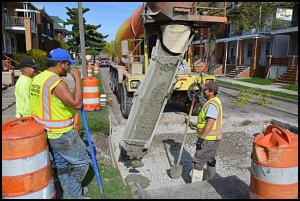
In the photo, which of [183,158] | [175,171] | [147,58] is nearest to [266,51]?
[147,58]

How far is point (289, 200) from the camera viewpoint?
8.45 ft

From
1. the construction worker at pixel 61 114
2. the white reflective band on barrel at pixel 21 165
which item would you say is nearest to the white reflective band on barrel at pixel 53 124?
the construction worker at pixel 61 114

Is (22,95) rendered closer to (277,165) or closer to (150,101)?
(150,101)

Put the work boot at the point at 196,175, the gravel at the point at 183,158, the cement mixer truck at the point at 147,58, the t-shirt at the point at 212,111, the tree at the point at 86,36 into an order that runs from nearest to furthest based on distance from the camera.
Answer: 1. the t-shirt at the point at 212,111
2. the work boot at the point at 196,175
3. the gravel at the point at 183,158
4. the cement mixer truck at the point at 147,58
5. the tree at the point at 86,36

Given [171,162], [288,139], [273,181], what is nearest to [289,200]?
[273,181]

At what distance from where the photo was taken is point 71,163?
295cm

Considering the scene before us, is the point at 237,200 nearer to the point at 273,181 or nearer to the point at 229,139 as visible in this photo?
the point at 273,181

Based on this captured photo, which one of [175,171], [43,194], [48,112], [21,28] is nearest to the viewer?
[43,194]

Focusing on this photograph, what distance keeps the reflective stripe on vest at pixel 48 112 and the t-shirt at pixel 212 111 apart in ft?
6.41

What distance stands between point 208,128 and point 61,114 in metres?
2.05

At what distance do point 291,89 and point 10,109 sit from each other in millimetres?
14589

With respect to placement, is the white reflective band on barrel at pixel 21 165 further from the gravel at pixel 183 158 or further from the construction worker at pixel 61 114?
the gravel at pixel 183 158

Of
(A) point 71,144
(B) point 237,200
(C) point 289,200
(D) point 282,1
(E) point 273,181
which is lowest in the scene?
(B) point 237,200

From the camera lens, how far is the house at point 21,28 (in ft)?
83.1
